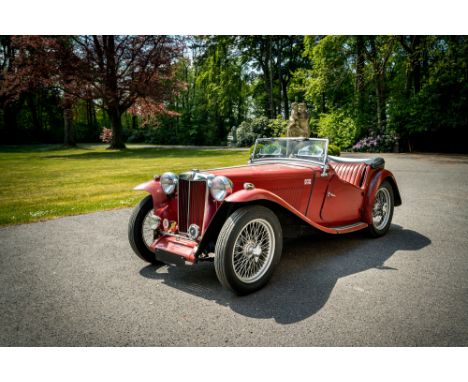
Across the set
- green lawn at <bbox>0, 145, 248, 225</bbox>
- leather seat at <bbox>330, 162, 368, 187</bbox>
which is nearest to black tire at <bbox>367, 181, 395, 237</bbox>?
leather seat at <bbox>330, 162, 368, 187</bbox>

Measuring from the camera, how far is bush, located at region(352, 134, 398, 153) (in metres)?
21.0

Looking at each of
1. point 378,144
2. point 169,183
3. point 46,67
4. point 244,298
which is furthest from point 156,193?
point 46,67

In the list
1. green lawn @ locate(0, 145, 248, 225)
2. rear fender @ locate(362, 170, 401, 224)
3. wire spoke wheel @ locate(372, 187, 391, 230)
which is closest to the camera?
rear fender @ locate(362, 170, 401, 224)

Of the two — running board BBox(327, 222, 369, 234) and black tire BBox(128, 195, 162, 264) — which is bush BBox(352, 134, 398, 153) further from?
black tire BBox(128, 195, 162, 264)

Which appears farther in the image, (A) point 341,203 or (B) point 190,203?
(A) point 341,203

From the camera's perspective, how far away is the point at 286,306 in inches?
124

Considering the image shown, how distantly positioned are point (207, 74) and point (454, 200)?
98.6ft

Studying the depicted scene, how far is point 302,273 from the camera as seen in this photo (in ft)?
12.8

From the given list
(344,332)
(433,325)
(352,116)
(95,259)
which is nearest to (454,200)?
(433,325)

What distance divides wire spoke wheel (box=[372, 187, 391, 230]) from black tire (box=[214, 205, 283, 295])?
8.61ft

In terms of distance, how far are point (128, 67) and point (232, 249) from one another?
82.7 ft

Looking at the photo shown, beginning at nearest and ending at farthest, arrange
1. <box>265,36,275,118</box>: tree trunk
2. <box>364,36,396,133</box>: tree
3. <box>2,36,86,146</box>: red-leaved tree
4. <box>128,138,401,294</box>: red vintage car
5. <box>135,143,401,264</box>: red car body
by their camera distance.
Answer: <box>128,138,401,294</box>: red vintage car, <box>135,143,401,264</box>: red car body, <box>364,36,396,133</box>: tree, <box>2,36,86,146</box>: red-leaved tree, <box>265,36,275,118</box>: tree trunk

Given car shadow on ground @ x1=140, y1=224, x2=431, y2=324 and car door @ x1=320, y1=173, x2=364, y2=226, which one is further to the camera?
car door @ x1=320, y1=173, x2=364, y2=226

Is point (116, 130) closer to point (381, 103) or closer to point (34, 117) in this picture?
point (34, 117)
